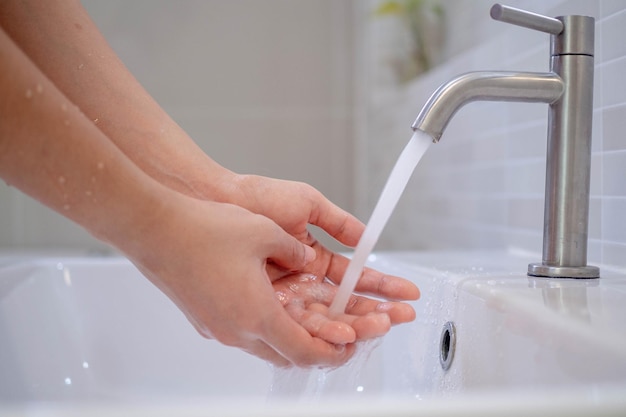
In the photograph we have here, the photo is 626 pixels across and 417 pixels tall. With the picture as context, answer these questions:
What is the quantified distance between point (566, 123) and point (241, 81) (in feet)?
4.88

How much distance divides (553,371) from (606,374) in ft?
0.20

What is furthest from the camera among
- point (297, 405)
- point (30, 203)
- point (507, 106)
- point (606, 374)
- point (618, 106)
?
point (30, 203)

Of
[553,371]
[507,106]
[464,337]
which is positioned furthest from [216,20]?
[553,371]

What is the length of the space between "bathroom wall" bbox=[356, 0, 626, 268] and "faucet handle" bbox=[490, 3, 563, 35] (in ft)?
0.37

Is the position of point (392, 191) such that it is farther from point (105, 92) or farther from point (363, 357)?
point (105, 92)

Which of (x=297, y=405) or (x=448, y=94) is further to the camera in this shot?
(x=448, y=94)

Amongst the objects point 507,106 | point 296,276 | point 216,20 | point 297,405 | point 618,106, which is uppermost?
point 216,20

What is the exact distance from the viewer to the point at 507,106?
1005 mm

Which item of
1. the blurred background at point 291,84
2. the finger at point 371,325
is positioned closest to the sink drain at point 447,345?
the finger at point 371,325

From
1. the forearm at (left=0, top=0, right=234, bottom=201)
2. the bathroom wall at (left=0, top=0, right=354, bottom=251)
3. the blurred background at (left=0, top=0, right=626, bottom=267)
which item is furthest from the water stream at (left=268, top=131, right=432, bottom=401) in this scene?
the bathroom wall at (left=0, top=0, right=354, bottom=251)

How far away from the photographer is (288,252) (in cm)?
65

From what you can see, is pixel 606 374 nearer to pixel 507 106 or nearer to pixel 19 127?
pixel 19 127

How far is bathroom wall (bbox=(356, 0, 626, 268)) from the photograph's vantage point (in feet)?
2.47

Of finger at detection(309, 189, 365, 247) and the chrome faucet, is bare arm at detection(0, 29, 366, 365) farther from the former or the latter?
the chrome faucet
